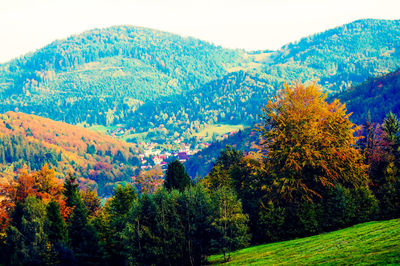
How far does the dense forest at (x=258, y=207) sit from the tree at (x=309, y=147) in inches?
5.0

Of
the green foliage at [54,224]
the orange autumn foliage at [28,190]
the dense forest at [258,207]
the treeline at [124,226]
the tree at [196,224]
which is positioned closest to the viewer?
the treeline at [124,226]

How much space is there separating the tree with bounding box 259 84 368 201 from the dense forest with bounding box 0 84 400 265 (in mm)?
126

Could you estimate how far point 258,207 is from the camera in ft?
168

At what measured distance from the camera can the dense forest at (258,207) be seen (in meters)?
40.4

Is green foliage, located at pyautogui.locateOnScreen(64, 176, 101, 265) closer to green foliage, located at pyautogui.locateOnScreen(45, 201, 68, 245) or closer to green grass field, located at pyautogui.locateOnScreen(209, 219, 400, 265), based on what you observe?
green foliage, located at pyautogui.locateOnScreen(45, 201, 68, 245)

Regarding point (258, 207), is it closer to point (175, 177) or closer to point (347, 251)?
point (175, 177)

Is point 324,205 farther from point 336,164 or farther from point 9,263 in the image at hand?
point 9,263

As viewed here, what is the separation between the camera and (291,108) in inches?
1821

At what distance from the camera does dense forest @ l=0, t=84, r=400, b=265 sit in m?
40.4

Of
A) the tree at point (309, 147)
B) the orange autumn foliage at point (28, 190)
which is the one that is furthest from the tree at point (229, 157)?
the orange autumn foliage at point (28, 190)

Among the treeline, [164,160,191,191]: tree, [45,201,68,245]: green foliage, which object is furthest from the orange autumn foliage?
[164,160,191,191]: tree

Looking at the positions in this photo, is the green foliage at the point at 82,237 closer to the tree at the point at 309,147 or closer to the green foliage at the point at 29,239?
the green foliage at the point at 29,239

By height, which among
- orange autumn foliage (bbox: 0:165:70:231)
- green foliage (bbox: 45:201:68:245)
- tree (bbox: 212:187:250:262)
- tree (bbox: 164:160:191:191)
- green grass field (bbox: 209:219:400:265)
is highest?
orange autumn foliage (bbox: 0:165:70:231)

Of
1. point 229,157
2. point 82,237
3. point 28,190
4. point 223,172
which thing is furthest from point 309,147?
point 28,190
